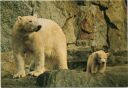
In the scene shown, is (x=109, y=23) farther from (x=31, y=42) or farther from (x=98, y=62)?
(x=31, y=42)

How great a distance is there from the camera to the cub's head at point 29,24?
7433 mm

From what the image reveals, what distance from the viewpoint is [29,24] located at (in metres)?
7.52

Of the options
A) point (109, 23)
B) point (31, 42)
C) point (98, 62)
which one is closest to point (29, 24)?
point (31, 42)

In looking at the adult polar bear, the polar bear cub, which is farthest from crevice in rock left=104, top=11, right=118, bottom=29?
the adult polar bear

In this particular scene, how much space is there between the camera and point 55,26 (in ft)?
26.8

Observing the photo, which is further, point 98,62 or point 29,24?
point 98,62

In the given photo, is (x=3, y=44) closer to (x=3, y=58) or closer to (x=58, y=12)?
(x=3, y=58)

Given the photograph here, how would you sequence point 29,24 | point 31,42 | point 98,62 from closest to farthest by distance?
point 29,24
point 31,42
point 98,62

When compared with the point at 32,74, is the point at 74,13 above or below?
above

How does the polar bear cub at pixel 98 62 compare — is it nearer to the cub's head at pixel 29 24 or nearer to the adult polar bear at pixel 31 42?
the adult polar bear at pixel 31 42

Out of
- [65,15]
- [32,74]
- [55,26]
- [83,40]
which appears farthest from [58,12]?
[32,74]

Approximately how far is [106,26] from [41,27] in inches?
180

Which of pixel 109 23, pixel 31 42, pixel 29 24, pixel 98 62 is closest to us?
pixel 29 24

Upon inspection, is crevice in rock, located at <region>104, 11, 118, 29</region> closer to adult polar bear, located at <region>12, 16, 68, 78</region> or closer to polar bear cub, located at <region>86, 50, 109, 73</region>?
polar bear cub, located at <region>86, 50, 109, 73</region>
